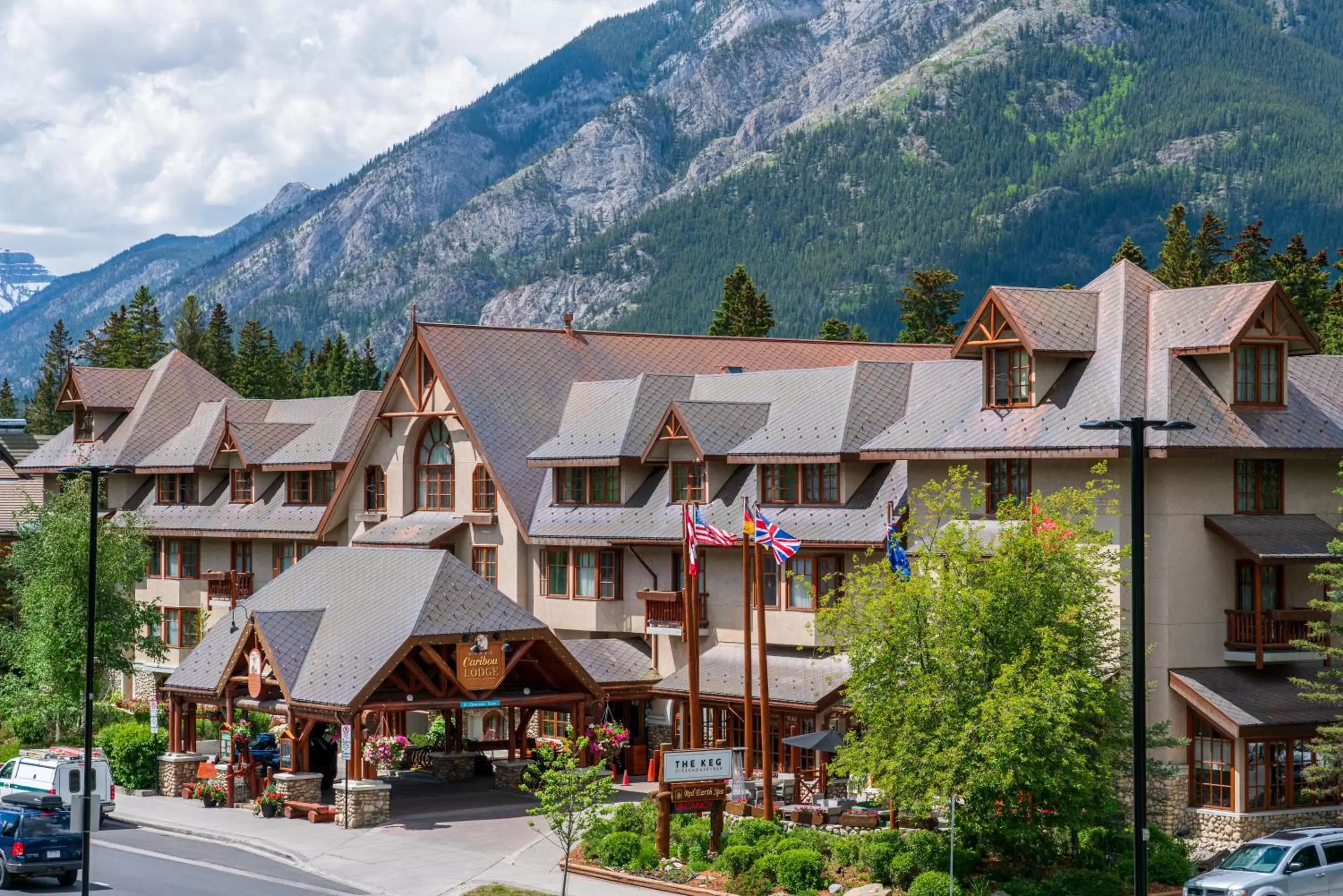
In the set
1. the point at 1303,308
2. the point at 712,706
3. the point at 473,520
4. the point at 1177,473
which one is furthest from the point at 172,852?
the point at 1303,308

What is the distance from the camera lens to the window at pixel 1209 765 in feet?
144

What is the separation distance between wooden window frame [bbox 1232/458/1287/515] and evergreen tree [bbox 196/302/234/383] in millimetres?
117000

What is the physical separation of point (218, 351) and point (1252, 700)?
126m

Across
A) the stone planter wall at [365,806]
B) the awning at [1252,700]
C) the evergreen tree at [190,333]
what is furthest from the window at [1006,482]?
the evergreen tree at [190,333]

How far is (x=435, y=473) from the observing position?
2640 inches

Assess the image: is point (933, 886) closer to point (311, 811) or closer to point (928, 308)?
point (311, 811)

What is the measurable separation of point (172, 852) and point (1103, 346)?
27.0 metres

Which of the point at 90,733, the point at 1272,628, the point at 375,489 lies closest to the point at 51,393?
the point at 375,489

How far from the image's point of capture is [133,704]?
7556 cm

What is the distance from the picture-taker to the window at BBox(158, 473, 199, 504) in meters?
78.7

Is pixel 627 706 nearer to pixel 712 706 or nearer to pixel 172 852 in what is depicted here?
pixel 712 706

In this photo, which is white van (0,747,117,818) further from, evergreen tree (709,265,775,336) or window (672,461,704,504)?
evergreen tree (709,265,775,336)

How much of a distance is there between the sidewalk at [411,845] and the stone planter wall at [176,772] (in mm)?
802

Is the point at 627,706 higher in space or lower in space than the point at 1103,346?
lower
